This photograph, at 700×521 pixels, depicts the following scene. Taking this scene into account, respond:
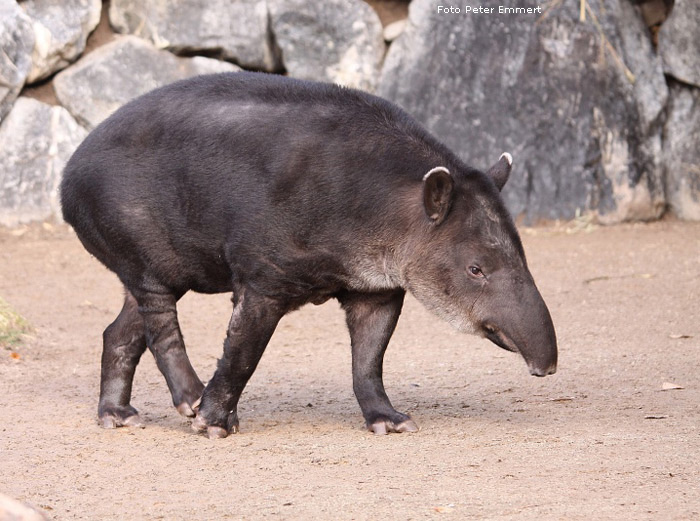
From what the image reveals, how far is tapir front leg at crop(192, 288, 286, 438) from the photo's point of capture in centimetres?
530

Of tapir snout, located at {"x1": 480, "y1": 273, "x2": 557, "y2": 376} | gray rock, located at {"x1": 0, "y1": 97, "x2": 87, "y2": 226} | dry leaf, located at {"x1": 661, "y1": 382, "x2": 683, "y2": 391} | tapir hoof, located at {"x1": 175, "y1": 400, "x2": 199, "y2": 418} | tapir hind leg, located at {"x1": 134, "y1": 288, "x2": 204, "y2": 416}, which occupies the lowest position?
gray rock, located at {"x1": 0, "y1": 97, "x2": 87, "y2": 226}

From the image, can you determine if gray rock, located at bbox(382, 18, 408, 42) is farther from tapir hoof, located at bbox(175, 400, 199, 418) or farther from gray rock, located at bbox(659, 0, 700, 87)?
tapir hoof, located at bbox(175, 400, 199, 418)

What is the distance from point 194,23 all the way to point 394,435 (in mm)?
7063

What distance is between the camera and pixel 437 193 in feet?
16.6

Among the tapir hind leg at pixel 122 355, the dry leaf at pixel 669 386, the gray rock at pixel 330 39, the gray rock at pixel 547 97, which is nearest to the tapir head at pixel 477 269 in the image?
the dry leaf at pixel 669 386

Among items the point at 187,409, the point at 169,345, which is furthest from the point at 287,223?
the point at 187,409

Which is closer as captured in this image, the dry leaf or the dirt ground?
the dirt ground

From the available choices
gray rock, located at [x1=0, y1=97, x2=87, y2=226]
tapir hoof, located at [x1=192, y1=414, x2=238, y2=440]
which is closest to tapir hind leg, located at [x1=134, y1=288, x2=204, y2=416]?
tapir hoof, located at [x1=192, y1=414, x2=238, y2=440]

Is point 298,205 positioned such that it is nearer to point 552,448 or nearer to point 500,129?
point 552,448

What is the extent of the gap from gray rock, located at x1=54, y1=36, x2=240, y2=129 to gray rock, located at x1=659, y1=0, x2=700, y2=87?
4.50 m

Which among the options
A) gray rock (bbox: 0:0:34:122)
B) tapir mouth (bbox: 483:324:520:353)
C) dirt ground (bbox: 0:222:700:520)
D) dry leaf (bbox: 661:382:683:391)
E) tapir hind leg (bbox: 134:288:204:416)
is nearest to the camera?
dirt ground (bbox: 0:222:700:520)

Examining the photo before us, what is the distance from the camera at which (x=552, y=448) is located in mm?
4918

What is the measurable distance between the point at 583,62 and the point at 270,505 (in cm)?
804

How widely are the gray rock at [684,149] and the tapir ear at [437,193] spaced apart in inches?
284
